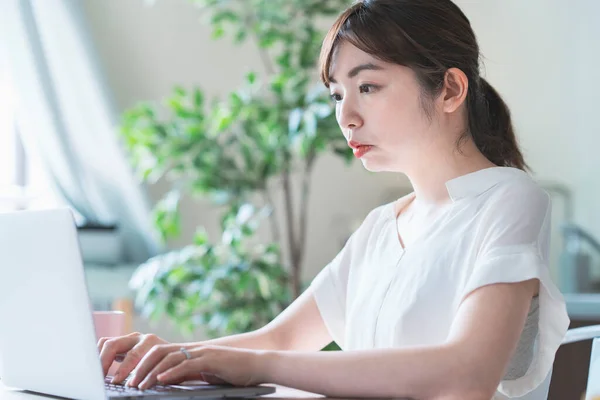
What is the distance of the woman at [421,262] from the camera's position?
3.00 feet

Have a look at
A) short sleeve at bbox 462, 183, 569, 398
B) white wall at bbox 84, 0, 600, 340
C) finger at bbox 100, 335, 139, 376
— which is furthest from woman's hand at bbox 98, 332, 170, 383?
white wall at bbox 84, 0, 600, 340

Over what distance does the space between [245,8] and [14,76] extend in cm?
89

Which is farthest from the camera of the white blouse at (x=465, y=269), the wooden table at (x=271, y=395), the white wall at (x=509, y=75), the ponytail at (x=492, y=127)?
the white wall at (x=509, y=75)

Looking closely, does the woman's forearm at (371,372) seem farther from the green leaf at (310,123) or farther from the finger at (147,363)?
the green leaf at (310,123)

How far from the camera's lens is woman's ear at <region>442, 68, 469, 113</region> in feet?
3.99

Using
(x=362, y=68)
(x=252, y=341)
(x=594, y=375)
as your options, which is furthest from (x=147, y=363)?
(x=594, y=375)

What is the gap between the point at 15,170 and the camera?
10.9 ft

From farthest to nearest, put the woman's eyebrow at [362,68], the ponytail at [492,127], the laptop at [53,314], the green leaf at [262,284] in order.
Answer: the green leaf at [262,284] → the ponytail at [492,127] → the woman's eyebrow at [362,68] → the laptop at [53,314]

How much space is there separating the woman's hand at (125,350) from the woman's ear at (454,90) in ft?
1.72

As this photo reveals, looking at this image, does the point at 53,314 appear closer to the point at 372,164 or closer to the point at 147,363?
the point at 147,363

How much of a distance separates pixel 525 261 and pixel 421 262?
18 cm

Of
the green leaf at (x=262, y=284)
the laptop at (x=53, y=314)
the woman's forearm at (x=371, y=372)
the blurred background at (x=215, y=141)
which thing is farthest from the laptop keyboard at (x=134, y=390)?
the green leaf at (x=262, y=284)

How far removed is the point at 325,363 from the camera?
2.99ft

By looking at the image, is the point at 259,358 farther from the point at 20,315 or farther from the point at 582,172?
the point at 582,172
